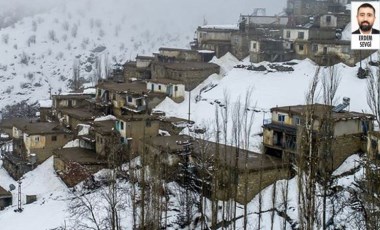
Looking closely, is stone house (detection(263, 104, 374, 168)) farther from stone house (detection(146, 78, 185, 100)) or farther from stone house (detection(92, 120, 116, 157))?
stone house (detection(146, 78, 185, 100))

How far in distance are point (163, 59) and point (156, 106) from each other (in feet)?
31.6

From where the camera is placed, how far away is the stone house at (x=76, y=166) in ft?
93.6

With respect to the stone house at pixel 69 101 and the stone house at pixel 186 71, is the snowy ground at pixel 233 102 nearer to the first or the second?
the stone house at pixel 186 71

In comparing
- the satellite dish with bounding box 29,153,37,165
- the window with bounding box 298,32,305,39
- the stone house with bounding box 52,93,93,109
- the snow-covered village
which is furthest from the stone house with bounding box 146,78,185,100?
the window with bounding box 298,32,305,39

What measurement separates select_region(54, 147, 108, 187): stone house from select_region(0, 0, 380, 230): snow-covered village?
0.07 metres

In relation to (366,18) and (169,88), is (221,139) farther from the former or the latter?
(366,18)

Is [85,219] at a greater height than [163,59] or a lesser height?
lesser

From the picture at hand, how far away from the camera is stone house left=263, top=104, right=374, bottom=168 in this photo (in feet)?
79.8

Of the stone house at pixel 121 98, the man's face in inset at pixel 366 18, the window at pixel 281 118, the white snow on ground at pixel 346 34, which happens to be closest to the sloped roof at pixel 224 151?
the window at pixel 281 118

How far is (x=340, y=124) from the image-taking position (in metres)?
24.3

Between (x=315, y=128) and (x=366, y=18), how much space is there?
1213cm

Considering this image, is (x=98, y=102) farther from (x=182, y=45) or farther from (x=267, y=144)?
(x=182, y=45)

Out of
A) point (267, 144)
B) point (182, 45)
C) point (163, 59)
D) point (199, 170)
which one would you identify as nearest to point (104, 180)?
point (199, 170)

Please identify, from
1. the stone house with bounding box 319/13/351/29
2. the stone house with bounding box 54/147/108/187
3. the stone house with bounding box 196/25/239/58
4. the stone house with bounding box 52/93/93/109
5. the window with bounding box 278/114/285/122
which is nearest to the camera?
the window with bounding box 278/114/285/122
